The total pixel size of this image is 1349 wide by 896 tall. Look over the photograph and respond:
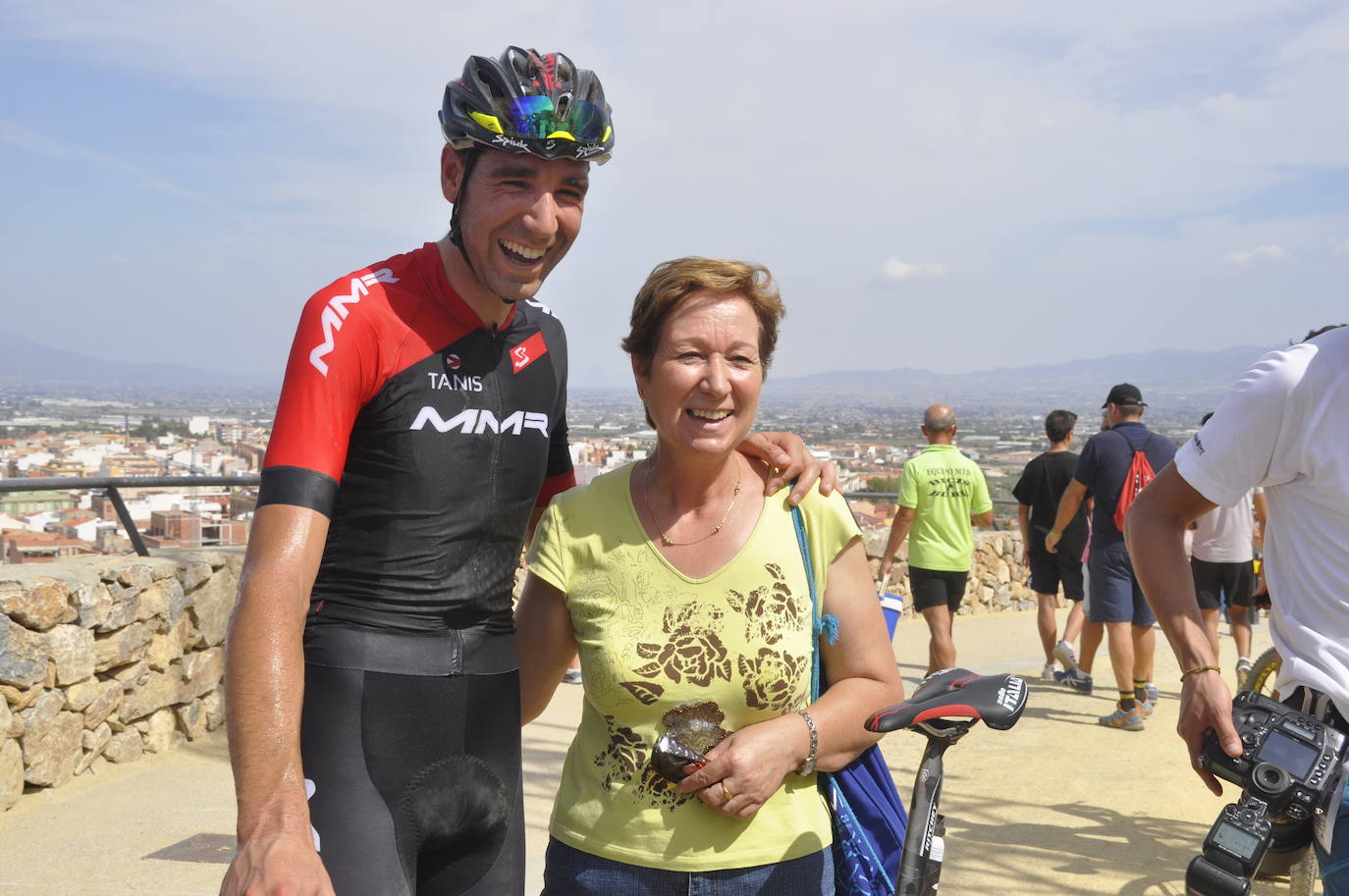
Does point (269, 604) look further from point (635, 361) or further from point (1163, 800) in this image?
point (1163, 800)

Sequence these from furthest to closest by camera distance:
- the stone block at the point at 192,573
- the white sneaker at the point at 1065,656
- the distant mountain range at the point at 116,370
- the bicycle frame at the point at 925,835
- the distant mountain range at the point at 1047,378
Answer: the distant mountain range at the point at 1047,378 → the distant mountain range at the point at 116,370 → the white sneaker at the point at 1065,656 → the stone block at the point at 192,573 → the bicycle frame at the point at 925,835

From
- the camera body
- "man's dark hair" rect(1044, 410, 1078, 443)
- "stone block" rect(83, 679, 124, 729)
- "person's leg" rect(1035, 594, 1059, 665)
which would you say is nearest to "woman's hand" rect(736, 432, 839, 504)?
the camera body

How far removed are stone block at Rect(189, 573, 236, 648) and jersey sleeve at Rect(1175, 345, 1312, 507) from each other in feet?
19.2

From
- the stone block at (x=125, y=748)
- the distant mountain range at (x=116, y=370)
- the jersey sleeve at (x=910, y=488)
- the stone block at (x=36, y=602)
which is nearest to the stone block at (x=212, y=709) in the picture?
the stone block at (x=125, y=748)

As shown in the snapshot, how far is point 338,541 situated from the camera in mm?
2020

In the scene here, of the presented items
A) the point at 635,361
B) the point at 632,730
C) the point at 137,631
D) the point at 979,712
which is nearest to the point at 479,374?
the point at 635,361

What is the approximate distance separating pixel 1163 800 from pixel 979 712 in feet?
15.6

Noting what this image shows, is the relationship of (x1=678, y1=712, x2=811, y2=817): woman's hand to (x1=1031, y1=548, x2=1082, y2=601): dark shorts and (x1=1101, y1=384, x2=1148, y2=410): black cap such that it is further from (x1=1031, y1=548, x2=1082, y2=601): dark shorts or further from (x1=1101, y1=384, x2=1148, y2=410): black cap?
(x1=1031, y1=548, x2=1082, y2=601): dark shorts

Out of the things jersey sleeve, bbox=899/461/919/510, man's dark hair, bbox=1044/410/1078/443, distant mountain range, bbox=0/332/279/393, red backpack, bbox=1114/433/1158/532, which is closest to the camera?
red backpack, bbox=1114/433/1158/532

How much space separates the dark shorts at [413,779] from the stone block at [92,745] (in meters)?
4.69

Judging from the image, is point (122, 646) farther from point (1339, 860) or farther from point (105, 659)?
point (1339, 860)

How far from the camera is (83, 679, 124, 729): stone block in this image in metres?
6.02

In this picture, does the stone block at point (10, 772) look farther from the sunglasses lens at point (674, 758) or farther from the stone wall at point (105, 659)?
the sunglasses lens at point (674, 758)

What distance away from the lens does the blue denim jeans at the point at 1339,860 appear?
2027 millimetres
